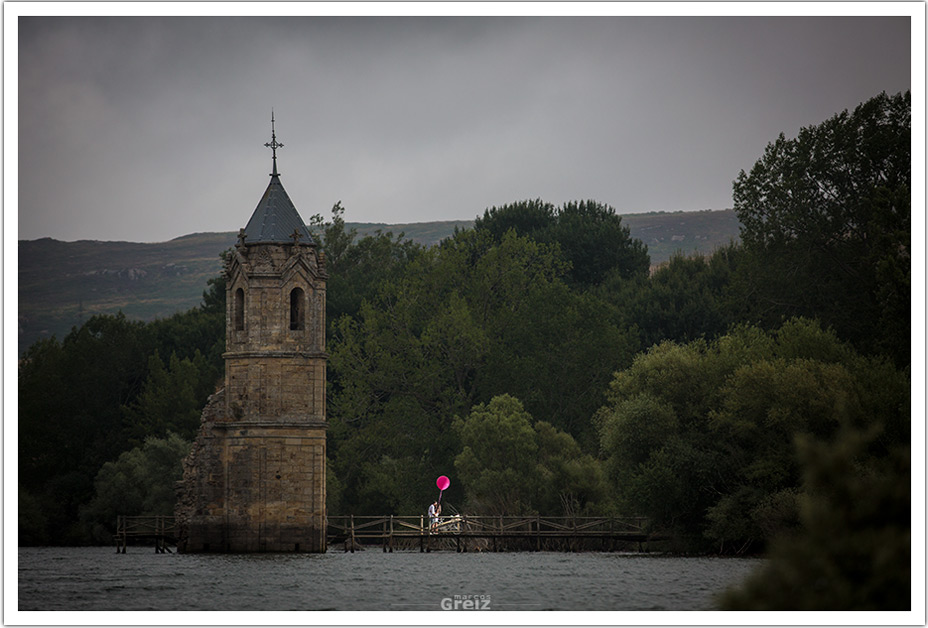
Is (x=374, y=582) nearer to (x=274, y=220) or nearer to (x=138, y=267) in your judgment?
(x=274, y=220)

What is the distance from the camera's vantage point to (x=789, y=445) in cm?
4094

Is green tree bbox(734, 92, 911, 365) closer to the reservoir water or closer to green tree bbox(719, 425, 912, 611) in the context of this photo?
the reservoir water

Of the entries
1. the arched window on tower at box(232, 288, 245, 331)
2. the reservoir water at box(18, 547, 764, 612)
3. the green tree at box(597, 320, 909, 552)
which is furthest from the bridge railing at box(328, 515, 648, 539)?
the arched window on tower at box(232, 288, 245, 331)

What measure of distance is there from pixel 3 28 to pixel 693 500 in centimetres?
2766

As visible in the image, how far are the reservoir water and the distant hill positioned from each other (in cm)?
683

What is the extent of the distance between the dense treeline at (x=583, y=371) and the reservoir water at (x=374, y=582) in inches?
149

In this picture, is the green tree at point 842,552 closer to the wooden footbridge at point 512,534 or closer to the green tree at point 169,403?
the wooden footbridge at point 512,534

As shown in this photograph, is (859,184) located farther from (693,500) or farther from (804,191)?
(693,500)

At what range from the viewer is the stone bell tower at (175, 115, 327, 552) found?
42969 mm

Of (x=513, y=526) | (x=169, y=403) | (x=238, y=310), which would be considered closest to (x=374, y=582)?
(x=238, y=310)

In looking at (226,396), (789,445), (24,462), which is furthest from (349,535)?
(24,462)

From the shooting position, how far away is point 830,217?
5234 cm

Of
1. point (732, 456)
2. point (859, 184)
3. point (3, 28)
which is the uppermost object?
point (859, 184)

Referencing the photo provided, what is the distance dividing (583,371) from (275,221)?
21108 mm
